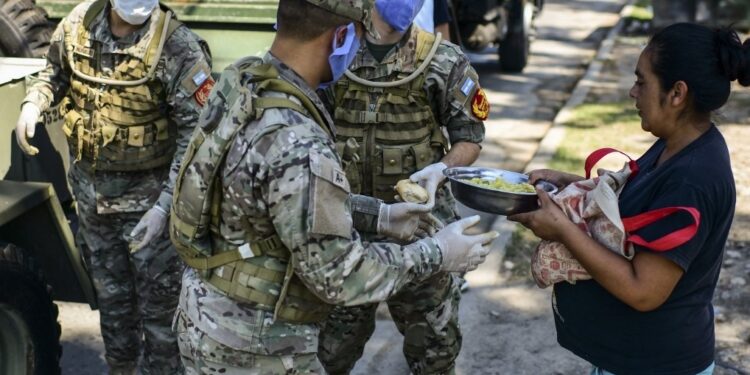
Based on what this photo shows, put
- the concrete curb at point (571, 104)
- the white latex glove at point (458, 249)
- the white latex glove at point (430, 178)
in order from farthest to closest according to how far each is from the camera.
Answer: the concrete curb at point (571, 104), the white latex glove at point (430, 178), the white latex glove at point (458, 249)

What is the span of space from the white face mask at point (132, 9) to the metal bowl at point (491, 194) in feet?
4.87

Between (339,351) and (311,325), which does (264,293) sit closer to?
(311,325)

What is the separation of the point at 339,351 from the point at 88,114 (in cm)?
145

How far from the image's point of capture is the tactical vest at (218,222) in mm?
2303

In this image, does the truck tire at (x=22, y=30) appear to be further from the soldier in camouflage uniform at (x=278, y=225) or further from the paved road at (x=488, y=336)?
the soldier in camouflage uniform at (x=278, y=225)

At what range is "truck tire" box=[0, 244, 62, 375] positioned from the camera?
3469 mm

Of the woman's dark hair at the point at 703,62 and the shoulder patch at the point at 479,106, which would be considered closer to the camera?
the woman's dark hair at the point at 703,62

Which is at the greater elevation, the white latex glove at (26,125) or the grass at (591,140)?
the white latex glove at (26,125)

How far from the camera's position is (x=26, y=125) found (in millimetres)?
3744

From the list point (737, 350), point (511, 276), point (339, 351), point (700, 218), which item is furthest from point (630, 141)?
point (700, 218)

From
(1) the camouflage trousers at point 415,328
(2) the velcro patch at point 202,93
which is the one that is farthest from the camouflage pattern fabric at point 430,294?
(2) the velcro patch at point 202,93

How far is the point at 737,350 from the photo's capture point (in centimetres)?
439

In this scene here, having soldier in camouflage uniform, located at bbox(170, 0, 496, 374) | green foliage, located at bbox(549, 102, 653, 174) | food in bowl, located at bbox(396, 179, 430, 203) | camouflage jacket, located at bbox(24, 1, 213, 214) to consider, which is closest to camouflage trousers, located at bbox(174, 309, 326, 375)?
soldier in camouflage uniform, located at bbox(170, 0, 496, 374)

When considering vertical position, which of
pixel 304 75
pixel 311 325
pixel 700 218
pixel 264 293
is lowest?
pixel 311 325
